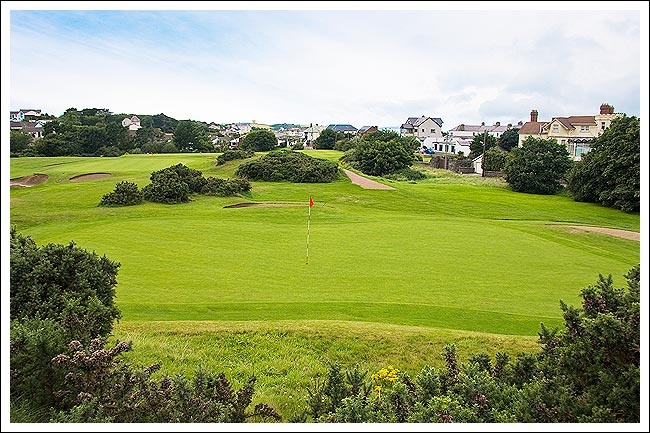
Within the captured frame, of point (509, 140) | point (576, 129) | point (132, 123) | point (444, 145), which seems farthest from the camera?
point (444, 145)

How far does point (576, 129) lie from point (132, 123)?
1235 inches

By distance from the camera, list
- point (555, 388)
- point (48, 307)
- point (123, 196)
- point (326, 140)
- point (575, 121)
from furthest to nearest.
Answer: point (326, 140)
point (575, 121)
point (123, 196)
point (48, 307)
point (555, 388)

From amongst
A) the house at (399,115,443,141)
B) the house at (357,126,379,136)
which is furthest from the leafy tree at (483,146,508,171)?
the house at (399,115,443,141)

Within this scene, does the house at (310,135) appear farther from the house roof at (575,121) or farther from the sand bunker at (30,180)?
the sand bunker at (30,180)

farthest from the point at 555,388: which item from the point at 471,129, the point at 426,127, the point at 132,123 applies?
the point at 471,129

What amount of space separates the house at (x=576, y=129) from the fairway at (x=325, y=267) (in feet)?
41.0

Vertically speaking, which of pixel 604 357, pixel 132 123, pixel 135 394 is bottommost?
pixel 135 394

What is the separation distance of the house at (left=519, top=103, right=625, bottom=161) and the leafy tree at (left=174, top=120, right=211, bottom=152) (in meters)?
22.1

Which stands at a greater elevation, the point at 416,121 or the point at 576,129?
the point at 416,121

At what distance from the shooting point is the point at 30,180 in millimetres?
21078

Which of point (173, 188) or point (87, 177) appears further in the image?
point (87, 177)

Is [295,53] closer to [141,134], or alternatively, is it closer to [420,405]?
[420,405]

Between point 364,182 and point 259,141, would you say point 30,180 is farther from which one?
point 259,141

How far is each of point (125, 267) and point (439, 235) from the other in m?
6.79
